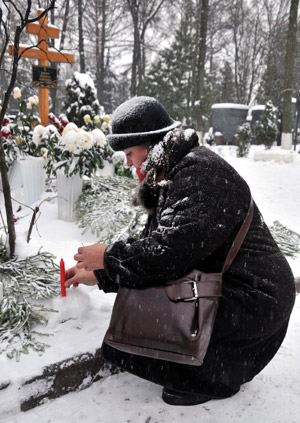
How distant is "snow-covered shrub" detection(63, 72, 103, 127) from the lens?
21.2 feet

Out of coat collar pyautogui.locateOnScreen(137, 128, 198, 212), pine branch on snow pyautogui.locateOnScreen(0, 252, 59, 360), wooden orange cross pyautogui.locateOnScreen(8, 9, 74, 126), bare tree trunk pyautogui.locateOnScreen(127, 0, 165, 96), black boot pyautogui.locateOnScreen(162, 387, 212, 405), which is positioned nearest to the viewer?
coat collar pyautogui.locateOnScreen(137, 128, 198, 212)

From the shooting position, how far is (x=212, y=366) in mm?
1614

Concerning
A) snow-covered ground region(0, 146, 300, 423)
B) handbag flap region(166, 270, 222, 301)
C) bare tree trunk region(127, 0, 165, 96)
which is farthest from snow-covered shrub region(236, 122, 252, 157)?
handbag flap region(166, 270, 222, 301)

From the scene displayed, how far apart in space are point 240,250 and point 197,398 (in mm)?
695

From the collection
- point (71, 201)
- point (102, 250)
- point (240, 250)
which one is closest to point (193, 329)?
point (240, 250)

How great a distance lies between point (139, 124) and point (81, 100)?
204 inches

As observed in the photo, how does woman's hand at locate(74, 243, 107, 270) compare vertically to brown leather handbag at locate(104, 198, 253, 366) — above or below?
above

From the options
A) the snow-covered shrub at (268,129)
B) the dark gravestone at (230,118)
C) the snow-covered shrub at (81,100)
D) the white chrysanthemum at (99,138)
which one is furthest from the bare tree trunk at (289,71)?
the white chrysanthemum at (99,138)

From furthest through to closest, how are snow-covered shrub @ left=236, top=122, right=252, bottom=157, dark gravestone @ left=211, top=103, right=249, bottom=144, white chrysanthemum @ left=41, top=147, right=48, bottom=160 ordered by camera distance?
dark gravestone @ left=211, top=103, right=249, bottom=144 < snow-covered shrub @ left=236, top=122, right=252, bottom=157 < white chrysanthemum @ left=41, top=147, right=48, bottom=160

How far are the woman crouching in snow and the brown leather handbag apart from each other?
39mm

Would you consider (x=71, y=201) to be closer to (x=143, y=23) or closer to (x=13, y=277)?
(x=13, y=277)

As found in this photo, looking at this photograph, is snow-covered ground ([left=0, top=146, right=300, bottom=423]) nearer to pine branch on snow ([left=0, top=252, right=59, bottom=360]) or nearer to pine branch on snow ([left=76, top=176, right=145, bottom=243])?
pine branch on snow ([left=0, top=252, right=59, bottom=360])

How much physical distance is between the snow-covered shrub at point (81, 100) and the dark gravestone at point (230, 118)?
15.8 m

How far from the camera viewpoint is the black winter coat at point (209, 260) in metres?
1.50
